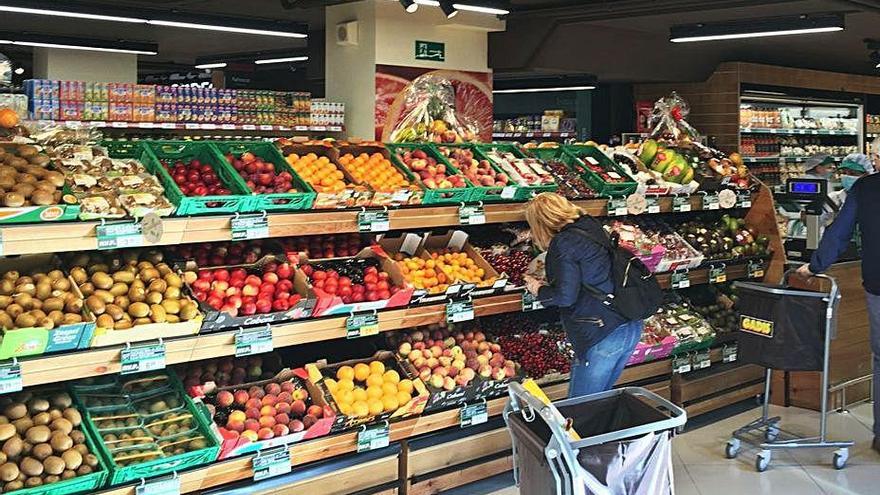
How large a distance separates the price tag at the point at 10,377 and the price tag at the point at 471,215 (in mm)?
2267

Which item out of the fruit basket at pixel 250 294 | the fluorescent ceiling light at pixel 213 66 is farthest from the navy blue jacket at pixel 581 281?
the fluorescent ceiling light at pixel 213 66

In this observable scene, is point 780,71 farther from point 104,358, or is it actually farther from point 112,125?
point 104,358

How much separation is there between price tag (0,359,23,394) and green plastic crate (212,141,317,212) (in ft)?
3.73

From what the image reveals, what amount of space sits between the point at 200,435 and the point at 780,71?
34.6 feet

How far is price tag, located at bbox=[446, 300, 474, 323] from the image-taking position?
15.1 feet

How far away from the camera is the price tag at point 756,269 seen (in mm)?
6586

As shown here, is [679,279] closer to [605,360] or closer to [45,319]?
[605,360]

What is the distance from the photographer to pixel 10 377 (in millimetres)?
3170

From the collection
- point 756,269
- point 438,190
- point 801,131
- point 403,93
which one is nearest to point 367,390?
point 438,190

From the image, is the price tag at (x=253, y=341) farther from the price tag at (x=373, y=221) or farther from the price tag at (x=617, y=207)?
the price tag at (x=617, y=207)

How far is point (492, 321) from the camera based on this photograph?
208 inches

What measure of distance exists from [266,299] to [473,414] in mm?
1235

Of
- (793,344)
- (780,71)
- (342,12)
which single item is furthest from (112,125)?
(780,71)

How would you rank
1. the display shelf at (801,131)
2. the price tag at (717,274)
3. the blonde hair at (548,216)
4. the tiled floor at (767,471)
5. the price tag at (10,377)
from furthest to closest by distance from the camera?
the display shelf at (801,131)
the price tag at (717,274)
the tiled floor at (767,471)
the blonde hair at (548,216)
the price tag at (10,377)
